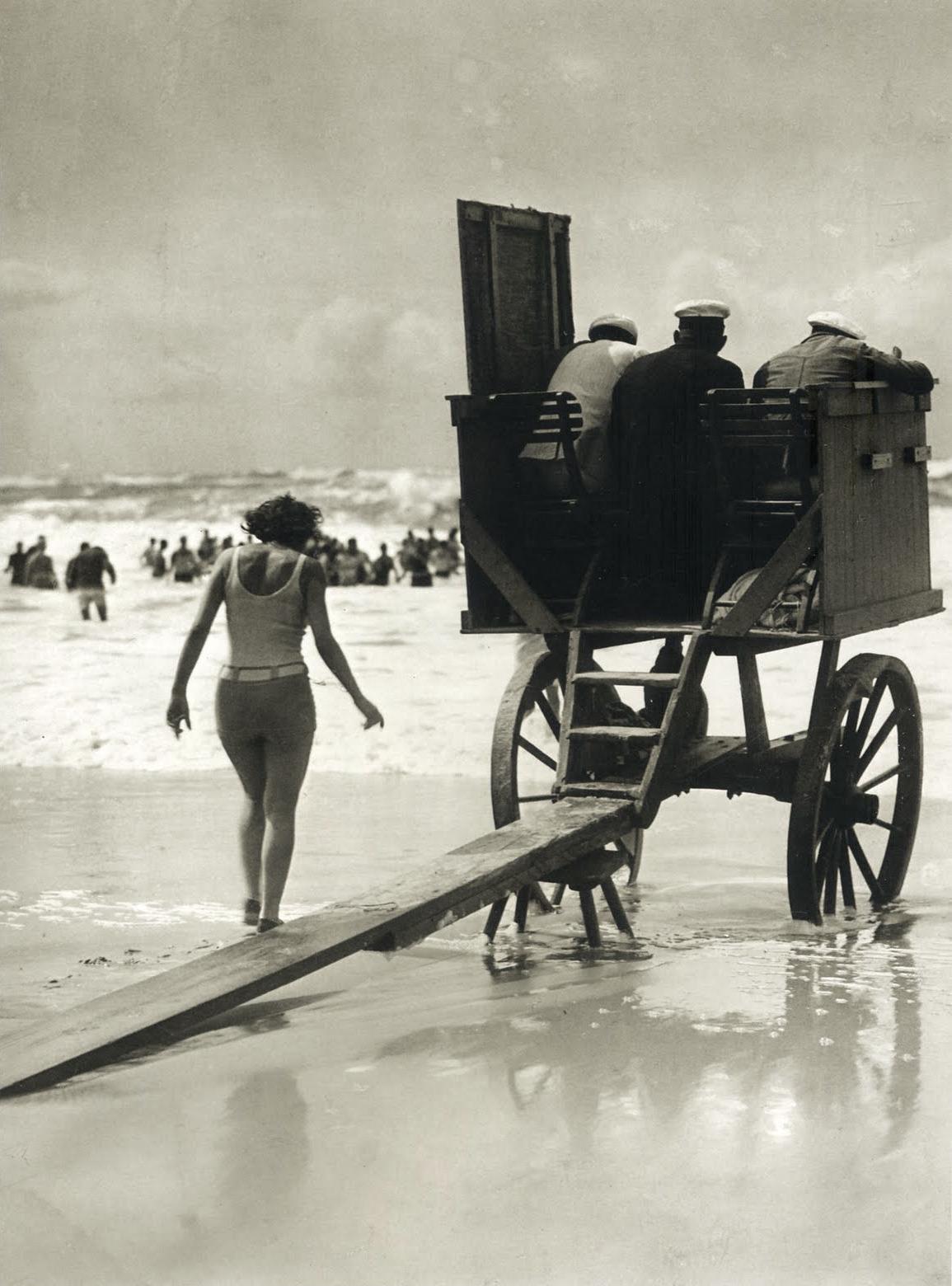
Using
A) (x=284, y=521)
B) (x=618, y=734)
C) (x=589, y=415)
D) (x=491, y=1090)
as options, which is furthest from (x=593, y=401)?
(x=491, y=1090)

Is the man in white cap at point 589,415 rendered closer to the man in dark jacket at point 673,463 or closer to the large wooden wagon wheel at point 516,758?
the man in dark jacket at point 673,463

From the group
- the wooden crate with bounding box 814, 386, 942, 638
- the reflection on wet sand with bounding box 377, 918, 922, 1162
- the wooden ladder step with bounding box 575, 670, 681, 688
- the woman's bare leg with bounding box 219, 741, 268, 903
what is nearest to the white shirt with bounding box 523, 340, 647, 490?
the wooden ladder step with bounding box 575, 670, 681, 688

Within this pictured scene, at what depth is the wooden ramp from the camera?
455 cm

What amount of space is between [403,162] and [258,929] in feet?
28.4

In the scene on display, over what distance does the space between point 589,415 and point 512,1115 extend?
11.6 ft

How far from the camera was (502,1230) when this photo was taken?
3715mm

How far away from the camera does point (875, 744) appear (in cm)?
734

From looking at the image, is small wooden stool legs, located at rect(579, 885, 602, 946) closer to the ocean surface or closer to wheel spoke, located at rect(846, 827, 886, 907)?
wheel spoke, located at rect(846, 827, 886, 907)

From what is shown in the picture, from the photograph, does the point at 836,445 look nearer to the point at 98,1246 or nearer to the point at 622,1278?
the point at 622,1278

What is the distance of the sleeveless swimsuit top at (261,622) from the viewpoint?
5.97m

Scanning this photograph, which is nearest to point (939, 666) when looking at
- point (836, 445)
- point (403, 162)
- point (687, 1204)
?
point (403, 162)

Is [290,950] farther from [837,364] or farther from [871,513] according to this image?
[837,364]

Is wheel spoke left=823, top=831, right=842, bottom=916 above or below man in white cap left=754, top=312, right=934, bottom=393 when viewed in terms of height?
below

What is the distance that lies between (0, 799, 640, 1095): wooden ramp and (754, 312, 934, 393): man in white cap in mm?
2043
